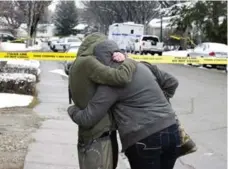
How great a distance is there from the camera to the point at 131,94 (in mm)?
3270

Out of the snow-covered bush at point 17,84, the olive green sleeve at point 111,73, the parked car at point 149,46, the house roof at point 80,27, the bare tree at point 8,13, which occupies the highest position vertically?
the bare tree at point 8,13

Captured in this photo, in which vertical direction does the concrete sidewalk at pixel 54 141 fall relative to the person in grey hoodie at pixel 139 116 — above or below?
below

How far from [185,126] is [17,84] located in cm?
438

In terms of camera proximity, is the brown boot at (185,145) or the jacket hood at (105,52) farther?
the brown boot at (185,145)

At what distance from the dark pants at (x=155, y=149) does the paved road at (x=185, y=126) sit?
2776 mm

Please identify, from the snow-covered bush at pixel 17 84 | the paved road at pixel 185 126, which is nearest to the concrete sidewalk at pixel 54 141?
the paved road at pixel 185 126

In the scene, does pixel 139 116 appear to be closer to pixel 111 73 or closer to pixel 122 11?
pixel 111 73

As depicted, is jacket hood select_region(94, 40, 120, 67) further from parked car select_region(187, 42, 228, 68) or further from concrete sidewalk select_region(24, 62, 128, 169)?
parked car select_region(187, 42, 228, 68)

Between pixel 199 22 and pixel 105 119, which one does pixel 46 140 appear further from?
pixel 199 22

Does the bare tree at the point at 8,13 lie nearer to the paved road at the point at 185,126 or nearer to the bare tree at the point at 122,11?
the paved road at the point at 185,126

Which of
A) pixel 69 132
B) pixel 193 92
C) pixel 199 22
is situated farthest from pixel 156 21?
pixel 69 132

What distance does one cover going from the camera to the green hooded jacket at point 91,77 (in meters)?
3.21

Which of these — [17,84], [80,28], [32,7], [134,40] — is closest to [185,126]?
[17,84]

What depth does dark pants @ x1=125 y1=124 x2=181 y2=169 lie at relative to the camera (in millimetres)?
3281
